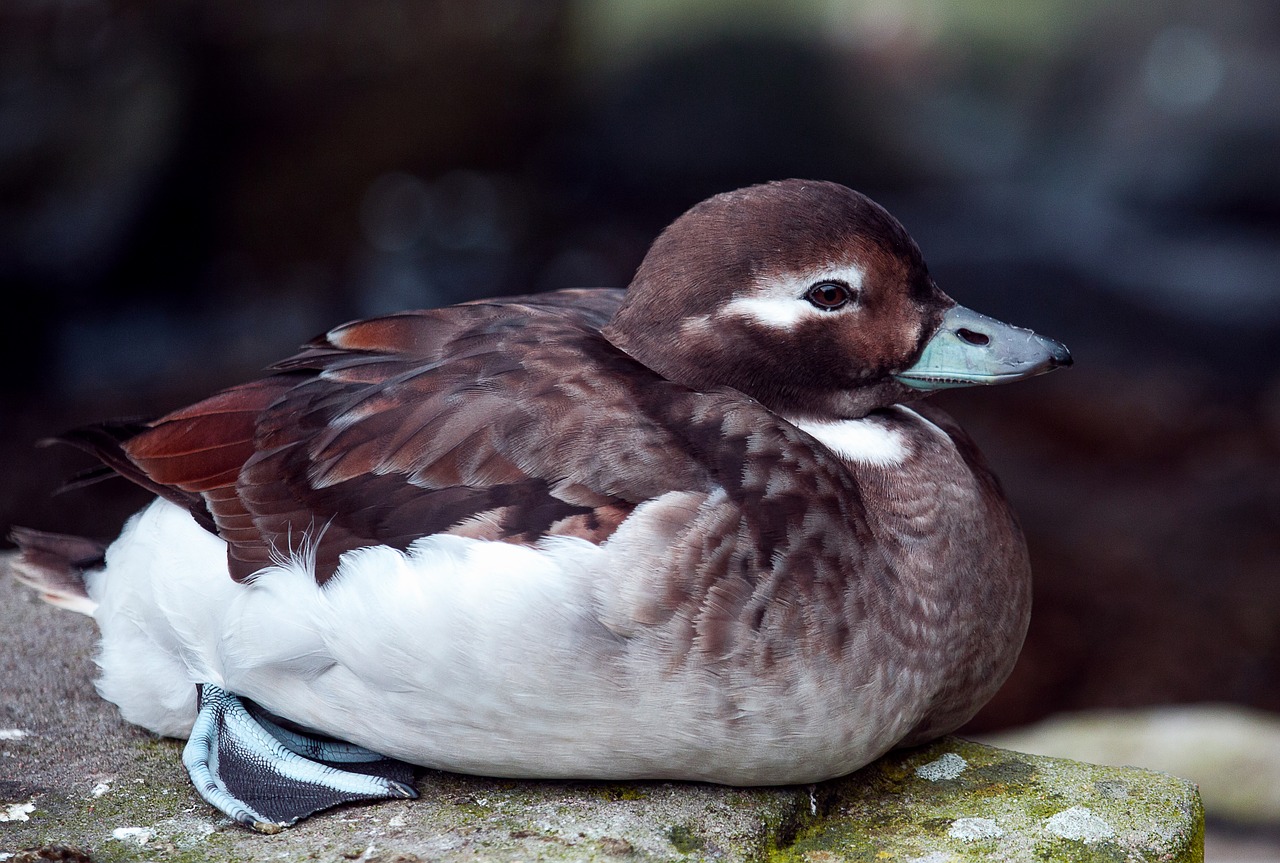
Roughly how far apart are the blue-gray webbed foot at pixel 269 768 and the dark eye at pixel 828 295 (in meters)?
1.53

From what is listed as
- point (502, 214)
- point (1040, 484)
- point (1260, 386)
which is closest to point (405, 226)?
point (502, 214)

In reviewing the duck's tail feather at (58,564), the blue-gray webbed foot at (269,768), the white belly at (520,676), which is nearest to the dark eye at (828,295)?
the white belly at (520,676)

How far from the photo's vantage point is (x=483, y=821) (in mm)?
3086

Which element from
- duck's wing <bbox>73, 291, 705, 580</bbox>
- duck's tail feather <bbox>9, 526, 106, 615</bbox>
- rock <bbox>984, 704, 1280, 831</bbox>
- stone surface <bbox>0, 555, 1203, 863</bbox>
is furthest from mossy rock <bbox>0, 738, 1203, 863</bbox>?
rock <bbox>984, 704, 1280, 831</bbox>

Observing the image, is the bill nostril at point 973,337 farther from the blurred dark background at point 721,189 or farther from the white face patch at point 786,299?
the blurred dark background at point 721,189

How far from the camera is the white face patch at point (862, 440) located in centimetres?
334

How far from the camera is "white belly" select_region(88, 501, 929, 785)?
2.90 meters

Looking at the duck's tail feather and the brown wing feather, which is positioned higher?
the brown wing feather

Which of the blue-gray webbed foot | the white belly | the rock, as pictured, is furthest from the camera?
the rock

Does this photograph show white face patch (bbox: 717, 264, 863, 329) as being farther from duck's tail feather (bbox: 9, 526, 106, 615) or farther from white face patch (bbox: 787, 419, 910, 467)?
duck's tail feather (bbox: 9, 526, 106, 615)

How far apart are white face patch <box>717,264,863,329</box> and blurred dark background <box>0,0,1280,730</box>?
4154 mm

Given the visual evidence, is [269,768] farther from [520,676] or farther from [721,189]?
[721,189]

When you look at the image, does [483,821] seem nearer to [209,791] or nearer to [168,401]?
[209,791]

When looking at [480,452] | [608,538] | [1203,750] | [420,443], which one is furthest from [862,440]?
[1203,750]
